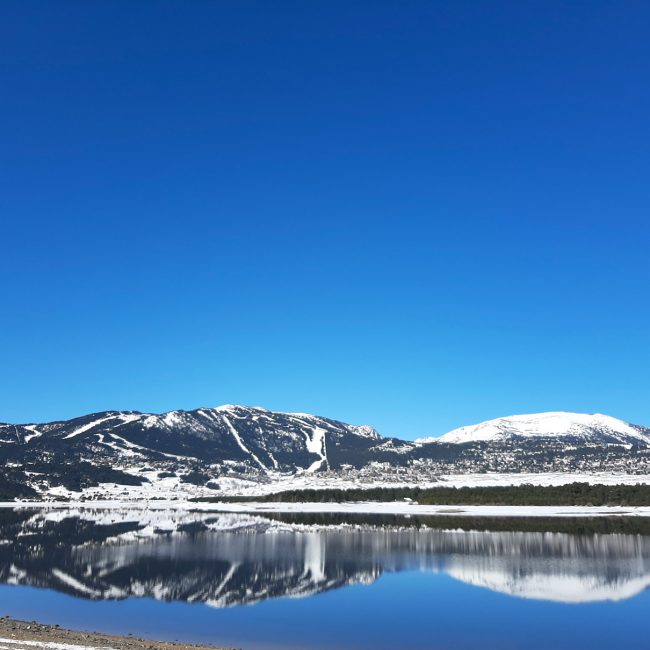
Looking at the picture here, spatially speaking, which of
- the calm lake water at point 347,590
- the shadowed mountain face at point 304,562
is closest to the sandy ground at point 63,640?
the calm lake water at point 347,590

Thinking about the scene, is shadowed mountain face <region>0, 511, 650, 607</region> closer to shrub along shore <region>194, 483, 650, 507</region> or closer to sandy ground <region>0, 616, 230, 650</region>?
sandy ground <region>0, 616, 230, 650</region>

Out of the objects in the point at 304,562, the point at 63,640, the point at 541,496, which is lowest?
the point at 541,496

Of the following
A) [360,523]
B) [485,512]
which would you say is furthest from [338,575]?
[485,512]

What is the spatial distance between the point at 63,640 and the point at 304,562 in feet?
120

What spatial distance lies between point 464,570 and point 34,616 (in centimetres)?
3454

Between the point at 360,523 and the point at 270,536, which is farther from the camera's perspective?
the point at 360,523

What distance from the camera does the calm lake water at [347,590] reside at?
34.5 metres

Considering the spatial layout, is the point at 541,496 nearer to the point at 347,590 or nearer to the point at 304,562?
the point at 304,562

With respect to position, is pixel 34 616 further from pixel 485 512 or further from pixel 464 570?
pixel 485 512

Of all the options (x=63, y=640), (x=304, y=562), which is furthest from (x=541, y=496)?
(x=63, y=640)

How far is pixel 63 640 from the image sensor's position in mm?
29391

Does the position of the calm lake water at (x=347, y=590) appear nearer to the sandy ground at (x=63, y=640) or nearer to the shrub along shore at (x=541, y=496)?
the sandy ground at (x=63, y=640)

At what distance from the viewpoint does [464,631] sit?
1380 inches

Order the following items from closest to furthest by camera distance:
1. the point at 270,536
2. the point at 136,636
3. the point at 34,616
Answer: the point at 136,636, the point at 34,616, the point at 270,536
